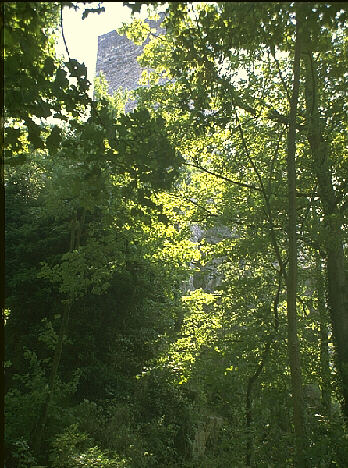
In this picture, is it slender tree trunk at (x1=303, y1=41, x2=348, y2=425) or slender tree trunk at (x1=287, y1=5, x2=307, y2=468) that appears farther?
slender tree trunk at (x1=303, y1=41, x2=348, y2=425)

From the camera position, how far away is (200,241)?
664cm

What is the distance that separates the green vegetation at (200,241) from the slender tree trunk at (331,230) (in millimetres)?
29

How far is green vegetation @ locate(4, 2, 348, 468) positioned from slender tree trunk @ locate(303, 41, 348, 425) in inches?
1.1

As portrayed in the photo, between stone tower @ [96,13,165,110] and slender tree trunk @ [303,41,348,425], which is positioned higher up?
stone tower @ [96,13,165,110]

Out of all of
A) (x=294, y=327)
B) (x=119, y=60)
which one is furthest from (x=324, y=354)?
(x=119, y=60)

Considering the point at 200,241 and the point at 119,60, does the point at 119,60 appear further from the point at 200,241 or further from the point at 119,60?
the point at 200,241

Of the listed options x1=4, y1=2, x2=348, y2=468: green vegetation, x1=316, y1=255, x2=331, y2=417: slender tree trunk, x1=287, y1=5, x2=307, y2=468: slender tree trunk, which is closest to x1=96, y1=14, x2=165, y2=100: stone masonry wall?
x1=4, y1=2, x2=348, y2=468: green vegetation

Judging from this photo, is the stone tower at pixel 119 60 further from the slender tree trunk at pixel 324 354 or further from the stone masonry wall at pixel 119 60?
the slender tree trunk at pixel 324 354

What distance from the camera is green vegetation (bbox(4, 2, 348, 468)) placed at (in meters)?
3.08

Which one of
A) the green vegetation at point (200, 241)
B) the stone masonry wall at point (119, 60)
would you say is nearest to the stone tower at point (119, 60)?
the stone masonry wall at point (119, 60)

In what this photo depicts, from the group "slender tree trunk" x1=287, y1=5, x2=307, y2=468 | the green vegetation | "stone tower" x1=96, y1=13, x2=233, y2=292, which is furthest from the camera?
"stone tower" x1=96, y1=13, x2=233, y2=292

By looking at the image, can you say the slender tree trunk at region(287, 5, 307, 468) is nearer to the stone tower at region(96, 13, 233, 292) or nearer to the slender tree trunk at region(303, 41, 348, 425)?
the slender tree trunk at region(303, 41, 348, 425)

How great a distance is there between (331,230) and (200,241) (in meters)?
2.31

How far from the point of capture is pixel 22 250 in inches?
346
